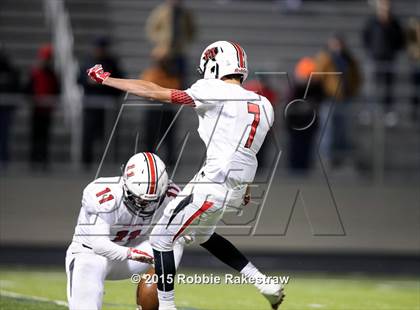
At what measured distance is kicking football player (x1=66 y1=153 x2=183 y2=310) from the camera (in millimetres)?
7348

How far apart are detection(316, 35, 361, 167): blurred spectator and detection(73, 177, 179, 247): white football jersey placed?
18.9 feet

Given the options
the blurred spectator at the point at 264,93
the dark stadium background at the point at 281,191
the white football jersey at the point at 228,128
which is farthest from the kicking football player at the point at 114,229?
the blurred spectator at the point at 264,93

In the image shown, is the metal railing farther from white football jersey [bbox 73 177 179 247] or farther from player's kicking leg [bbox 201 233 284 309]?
player's kicking leg [bbox 201 233 284 309]

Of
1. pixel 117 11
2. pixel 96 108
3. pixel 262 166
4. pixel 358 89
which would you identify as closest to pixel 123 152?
pixel 96 108

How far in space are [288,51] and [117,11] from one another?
2866 mm

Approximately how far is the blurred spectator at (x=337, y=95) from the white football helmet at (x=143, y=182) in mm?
6044

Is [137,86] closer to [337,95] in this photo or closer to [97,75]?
[97,75]

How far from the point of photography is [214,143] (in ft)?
25.3

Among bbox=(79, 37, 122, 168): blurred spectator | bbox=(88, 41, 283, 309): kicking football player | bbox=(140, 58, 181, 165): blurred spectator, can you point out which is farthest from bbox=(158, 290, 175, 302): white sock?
bbox=(79, 37, 122, 168): blurred spectator

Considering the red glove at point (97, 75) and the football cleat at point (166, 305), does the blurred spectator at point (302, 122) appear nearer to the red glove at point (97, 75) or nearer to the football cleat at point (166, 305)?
the red glove at point (97, 75)

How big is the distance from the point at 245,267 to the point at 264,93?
5.93m

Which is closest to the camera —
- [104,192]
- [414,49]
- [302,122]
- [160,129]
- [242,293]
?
[104,192]

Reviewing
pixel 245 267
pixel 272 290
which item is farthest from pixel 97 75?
pixel 272 290

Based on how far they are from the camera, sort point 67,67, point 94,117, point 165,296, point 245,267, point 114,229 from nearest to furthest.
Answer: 1. point 165,296
2. point 114,229
3. point 245,267
4. point 94,117
5. point 67,67
